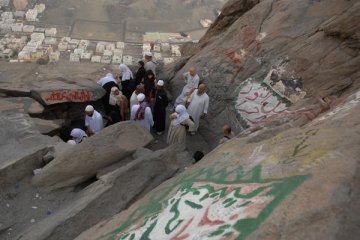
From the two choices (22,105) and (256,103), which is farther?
(22,105)

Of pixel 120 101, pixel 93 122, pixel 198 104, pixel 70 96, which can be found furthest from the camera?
pixel 70 96

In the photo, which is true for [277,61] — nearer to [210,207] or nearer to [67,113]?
[67,113]

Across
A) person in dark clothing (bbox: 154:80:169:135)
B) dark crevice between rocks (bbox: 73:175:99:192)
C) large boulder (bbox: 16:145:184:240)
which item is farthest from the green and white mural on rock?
person in dark clothing (bbox: 154:80:169:135)

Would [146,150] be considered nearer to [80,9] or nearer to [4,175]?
[4,175]

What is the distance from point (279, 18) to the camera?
11.0 meters

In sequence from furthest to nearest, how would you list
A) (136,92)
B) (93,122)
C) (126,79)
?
(126,79) → (136,92) → (93,122)

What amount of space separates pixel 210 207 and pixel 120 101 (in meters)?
5.42

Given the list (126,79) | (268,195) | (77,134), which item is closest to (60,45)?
(126,79)

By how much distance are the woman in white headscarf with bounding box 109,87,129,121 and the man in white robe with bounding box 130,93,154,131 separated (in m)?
0.64

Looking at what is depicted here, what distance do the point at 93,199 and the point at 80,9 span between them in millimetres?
49084

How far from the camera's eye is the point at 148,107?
928cm

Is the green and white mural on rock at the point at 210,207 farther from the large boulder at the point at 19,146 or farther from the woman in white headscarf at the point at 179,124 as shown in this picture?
the large boulder at the point at 19,146

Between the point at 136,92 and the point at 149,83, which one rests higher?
the point at 149,83

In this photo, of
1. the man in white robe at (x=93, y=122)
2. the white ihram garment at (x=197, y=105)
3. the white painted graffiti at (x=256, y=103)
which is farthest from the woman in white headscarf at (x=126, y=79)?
the white painted graffiti at (x=256, y=103)
